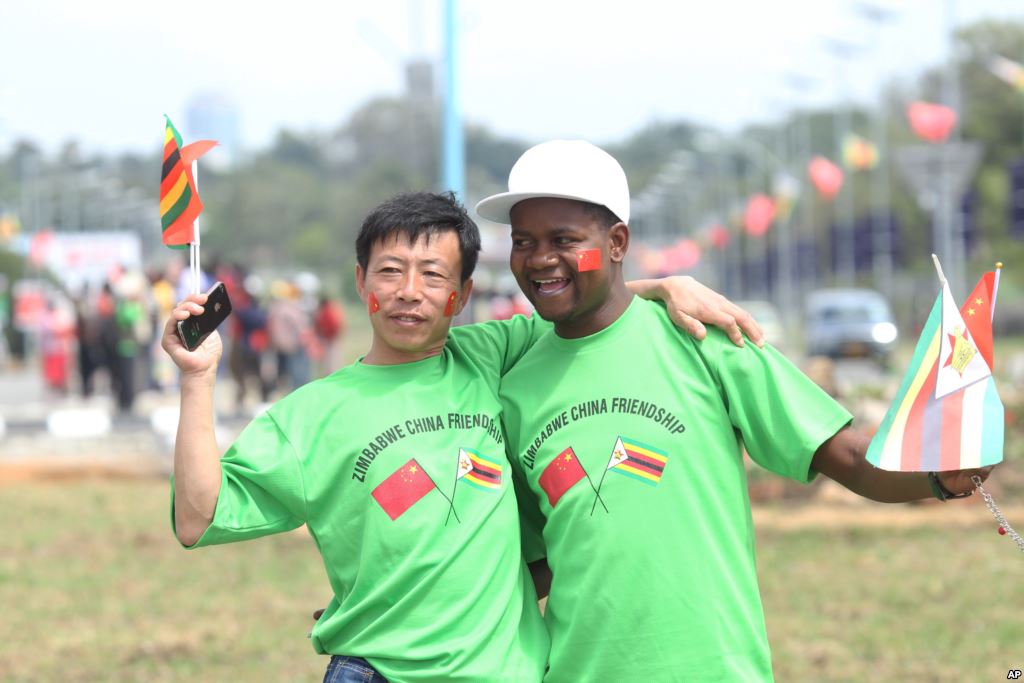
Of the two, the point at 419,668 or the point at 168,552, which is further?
the point at 168,552

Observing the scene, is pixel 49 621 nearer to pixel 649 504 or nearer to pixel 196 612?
pixel 196 612

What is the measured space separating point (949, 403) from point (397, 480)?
1150 millimetres

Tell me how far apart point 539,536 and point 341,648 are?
0.55m

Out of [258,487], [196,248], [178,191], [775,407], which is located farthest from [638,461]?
[178,191]

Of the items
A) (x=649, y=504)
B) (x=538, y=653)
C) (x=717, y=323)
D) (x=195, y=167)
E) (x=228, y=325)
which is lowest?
(x=228, y=325)

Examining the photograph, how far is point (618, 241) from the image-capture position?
11.1 ft

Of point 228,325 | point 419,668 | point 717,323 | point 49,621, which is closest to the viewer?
point 419,668

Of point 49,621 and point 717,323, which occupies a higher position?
point 717,323

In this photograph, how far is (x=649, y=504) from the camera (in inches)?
125

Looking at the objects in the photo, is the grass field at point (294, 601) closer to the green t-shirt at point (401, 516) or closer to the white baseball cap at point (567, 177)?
the green t-shirt at point (401, 516)

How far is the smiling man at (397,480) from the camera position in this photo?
10.1 feet

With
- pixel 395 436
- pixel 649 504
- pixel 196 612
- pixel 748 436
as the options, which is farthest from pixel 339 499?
pixel 196 612

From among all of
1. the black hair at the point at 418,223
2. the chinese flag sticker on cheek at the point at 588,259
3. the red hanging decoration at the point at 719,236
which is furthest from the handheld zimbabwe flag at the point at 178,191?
the red hanging decoration at the point at 719,236

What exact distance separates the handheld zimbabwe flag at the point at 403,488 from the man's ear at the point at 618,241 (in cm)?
66
